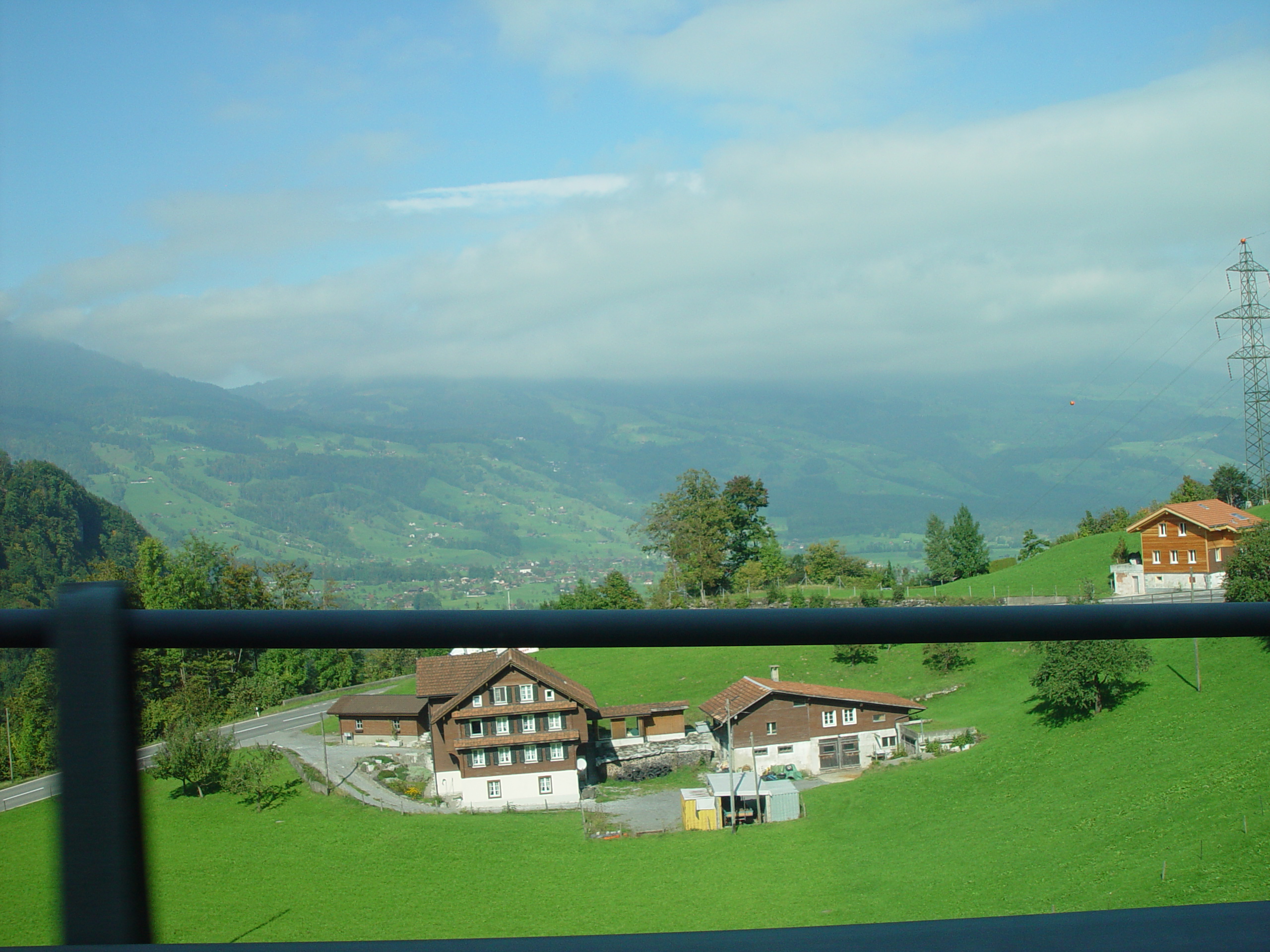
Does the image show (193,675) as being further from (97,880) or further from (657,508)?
(657,508)

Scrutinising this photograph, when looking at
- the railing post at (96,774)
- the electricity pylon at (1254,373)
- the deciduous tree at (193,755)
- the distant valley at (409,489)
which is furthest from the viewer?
the distant valley at (409,489)

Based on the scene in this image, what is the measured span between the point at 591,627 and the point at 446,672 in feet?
1.37

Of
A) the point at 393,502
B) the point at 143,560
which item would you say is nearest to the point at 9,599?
the point at 143,560

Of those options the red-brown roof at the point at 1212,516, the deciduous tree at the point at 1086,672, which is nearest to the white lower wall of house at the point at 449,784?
the deciduous tree at the point at 1086,672

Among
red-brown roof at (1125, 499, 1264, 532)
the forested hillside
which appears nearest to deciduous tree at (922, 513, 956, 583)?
red-brown roof at (1125, 499, 1264, 532)

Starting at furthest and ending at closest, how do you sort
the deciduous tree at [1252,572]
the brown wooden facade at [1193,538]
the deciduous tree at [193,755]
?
the brown wooden facade at [1193,538] → the deciduous tree at [1252,572] → the deciduous tree at [193,755]

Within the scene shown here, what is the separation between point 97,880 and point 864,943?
0.93 meters

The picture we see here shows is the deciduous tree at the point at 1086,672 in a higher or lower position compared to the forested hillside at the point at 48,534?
lower

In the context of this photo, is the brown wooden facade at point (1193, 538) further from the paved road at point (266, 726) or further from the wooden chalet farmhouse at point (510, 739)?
the paved road at point (266, 726)

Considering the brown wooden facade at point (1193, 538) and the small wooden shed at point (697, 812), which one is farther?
the brown wooden facade at point (1193, 538)

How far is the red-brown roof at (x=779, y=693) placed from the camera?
1403 millimetres

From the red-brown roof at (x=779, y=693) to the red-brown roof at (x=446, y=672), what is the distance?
380 mm

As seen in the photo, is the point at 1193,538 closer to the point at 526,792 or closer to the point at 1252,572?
the point at 1252,572

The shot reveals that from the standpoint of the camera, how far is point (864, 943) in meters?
0.97
